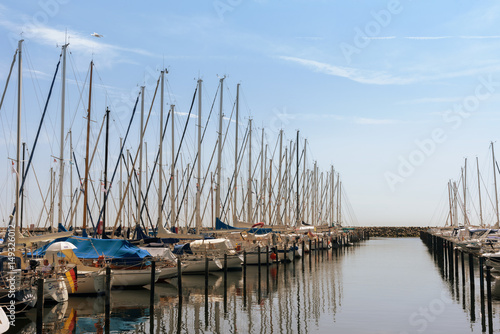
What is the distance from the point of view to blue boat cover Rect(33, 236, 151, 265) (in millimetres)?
36709

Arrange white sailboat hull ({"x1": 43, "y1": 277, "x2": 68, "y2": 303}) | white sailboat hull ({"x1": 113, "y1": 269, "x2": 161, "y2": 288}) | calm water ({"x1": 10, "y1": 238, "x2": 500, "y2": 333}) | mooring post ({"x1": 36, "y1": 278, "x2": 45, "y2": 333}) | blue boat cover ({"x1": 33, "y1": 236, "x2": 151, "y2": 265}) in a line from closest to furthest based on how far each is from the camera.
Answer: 1. mooring post ({"x1": 36, "y1": 278, "x2": 45, "y2": 333})
2. calm water ({"x1": 10, "y1": 238, "x2": 500, "y2": 333})
3. white sailboat hull ({"x1": 43, "y1": 277, "x2": 68, "y2": 303})
4. blue boat cover ({"x1": 33, "y1": 236, "x2": 151, "y2": 265})
5. white sailboat hull ({"x1": 113, "y1": 269, "x2": 161, "y2": 288})

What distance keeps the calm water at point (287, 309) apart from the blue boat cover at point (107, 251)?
7.76 ft

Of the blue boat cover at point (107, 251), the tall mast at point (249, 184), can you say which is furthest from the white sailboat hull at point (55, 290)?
the tall mast at point (249, 184)

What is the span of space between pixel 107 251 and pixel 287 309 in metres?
13.1

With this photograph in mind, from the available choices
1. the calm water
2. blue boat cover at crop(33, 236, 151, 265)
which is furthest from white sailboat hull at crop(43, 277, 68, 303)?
blue boat cover at crop(33, 236, 151, 265)

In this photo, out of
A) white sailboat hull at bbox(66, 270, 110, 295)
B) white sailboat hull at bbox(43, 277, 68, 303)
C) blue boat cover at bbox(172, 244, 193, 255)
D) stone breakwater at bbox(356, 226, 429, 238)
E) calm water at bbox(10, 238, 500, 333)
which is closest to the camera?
calm water at bbox(10, 238, 500, 333)

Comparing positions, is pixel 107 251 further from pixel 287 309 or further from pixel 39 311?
pixel 39 311

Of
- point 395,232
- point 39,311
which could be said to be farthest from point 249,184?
point 395,232

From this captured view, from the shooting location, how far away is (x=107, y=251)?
37.1m

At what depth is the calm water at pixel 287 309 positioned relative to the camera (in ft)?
90.4

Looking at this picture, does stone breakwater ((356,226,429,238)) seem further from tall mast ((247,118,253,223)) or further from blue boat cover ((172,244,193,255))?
blue boat cover ((172,244,193,255))

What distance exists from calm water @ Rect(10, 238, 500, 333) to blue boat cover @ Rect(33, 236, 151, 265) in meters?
2.36

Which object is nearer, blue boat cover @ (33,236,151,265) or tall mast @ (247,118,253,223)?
blue boat cover @ (33,236,151,265)

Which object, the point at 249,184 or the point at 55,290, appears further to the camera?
the point at 249,184
